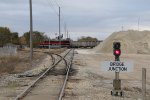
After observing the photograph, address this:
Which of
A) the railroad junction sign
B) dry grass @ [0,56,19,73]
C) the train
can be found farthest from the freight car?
the railroad junction sign

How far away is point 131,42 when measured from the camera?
9012 centimetres

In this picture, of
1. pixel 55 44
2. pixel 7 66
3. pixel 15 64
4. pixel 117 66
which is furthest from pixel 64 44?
pixel 117 66

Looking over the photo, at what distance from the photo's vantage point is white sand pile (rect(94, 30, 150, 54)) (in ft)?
281

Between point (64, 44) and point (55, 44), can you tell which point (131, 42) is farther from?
point (64, 44)

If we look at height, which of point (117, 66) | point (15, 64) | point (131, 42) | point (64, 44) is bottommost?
point (15, 64)

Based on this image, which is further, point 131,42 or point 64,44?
point 64,44

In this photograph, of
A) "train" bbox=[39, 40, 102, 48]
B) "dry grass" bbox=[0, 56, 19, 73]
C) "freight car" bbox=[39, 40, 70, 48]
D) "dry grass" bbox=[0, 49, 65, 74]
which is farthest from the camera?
"train" bbox=[39, 40, 102, 48]

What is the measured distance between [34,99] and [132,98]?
3.63 meters

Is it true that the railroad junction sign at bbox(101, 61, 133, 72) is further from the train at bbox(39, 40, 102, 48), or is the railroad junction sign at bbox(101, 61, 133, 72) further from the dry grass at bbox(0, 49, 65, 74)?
the train at bbox(39, 40, 102, 48)

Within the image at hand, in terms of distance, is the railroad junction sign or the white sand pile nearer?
the railroad junction sign

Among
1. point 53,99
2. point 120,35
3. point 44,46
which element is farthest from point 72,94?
point 44,46

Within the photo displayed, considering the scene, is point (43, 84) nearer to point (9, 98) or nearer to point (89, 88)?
point (89, 88)

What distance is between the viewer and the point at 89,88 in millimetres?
18484

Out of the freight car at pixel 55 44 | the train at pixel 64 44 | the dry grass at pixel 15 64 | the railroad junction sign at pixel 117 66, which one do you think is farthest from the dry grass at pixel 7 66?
the freight car at pixel 55 44
